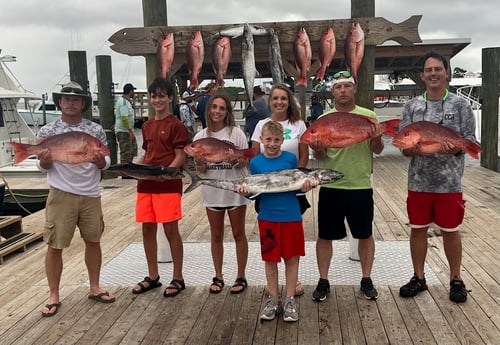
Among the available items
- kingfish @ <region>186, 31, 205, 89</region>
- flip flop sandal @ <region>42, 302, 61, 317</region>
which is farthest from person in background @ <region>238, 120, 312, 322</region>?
kingfish @ <region>186, 31, 205, 89</region>

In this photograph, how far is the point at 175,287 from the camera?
3670mm

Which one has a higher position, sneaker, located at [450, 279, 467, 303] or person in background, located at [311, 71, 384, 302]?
person in background, located at [311, 71, 384, 302]

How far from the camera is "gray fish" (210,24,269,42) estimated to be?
4.65 metres

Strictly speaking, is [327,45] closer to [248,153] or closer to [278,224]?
[248,153]

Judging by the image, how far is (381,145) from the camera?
334cm

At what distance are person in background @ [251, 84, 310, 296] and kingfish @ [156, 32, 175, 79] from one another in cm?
165

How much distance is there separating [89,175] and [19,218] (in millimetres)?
2743

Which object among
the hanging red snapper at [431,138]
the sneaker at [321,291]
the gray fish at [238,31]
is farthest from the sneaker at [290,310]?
the gray fish at [238,31]

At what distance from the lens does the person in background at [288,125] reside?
3.37 meters

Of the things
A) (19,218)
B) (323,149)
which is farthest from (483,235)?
(19,218)

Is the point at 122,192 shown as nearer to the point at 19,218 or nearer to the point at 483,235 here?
the point at 19,218

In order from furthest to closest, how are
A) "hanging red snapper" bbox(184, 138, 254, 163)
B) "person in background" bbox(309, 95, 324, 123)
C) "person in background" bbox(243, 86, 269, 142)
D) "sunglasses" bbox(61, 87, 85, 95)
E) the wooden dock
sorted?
1. "person in background" bbox(309, 95, 324, 123)
2. "person in background" bbox(243, 86, 269, 142)
3. "sunglasses" bbox(61, 87, 85, 95)
4. "hanging red snapper" bbox(184, 138, 254, 163)
5. the wooden dock

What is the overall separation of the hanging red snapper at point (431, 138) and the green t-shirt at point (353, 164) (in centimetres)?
39

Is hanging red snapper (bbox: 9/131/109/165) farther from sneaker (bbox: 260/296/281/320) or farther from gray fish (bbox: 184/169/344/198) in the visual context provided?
sneaker (bbox: 260/296/281/320)
